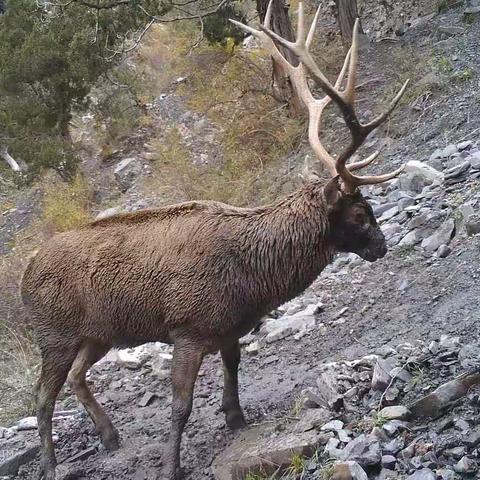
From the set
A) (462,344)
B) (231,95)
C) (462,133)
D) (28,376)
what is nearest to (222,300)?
(462,344)

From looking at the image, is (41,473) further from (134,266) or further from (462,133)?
(462,133)

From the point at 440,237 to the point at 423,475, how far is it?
4075 millimetres

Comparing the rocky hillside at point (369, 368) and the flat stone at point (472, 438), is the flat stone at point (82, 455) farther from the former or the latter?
the flat stone at point (472, 438)

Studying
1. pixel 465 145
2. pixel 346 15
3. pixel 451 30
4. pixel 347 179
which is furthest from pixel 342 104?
pixel 346 15

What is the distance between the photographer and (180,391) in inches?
217

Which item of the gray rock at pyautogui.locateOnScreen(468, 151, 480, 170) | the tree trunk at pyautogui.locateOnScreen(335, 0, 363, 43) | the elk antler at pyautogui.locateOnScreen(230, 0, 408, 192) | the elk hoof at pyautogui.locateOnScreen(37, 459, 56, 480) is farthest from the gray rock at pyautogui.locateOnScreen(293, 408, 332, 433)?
Result: the tree trunk at pyautogui.locateOnScreen(335, 0, 363, 43)

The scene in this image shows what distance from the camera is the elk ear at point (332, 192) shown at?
18.0 ft

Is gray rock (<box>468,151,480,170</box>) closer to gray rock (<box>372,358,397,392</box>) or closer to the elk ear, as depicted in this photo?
the elk ear

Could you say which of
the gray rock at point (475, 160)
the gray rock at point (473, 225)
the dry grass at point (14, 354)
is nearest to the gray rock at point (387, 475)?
the gray rock at point (473, 225)

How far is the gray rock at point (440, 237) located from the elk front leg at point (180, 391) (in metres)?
3.12

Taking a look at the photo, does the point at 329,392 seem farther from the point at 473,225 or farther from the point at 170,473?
the point at 473,225

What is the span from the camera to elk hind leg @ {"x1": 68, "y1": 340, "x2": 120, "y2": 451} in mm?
6387

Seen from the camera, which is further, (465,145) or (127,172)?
(127,172)

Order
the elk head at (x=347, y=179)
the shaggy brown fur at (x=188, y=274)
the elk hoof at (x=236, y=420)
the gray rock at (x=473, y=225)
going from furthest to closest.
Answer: the gray rock at (x=473, y=225) → the elk hoof at (x=236, y=420) → the shaggy brown fur at (x=188, y=274) → the elk head at (x=347, y=179)
